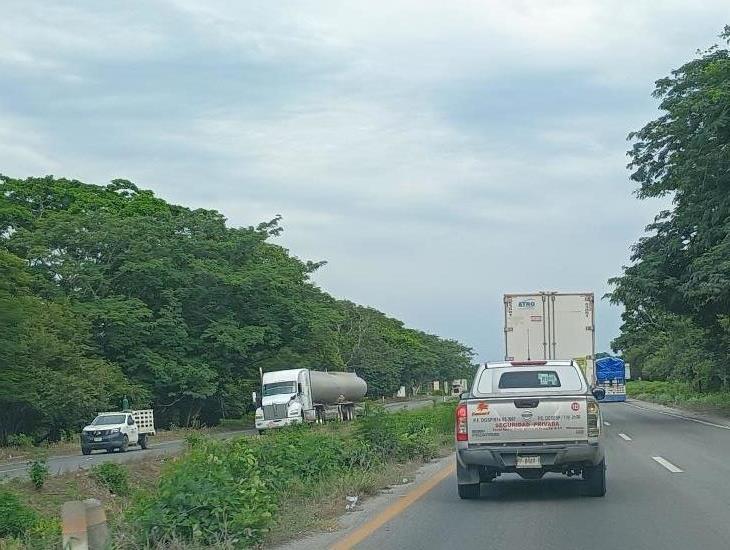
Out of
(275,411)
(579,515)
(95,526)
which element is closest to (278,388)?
(275,411)

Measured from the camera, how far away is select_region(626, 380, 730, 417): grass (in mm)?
47375

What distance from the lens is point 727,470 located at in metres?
17.3

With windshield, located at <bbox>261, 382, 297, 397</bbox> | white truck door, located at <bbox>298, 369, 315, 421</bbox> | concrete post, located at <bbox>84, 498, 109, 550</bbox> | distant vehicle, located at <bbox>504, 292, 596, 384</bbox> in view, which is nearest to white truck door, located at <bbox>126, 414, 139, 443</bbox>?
windshield, located at <bbox>261, 382, 297, 397</bbox>

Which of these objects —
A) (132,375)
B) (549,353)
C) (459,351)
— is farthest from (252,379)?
(459,351)

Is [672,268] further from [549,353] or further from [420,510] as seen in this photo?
[420,510]

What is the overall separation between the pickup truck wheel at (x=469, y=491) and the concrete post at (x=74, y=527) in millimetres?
6970

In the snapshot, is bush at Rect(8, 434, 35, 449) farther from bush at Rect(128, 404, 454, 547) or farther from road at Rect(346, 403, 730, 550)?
road at Rect(346, 403, 730, 550)

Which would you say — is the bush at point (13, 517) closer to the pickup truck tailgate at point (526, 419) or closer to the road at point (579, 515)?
the road at point (579, 515)

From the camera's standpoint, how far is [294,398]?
45562 mm

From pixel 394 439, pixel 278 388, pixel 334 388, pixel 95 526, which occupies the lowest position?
pixel 334 388

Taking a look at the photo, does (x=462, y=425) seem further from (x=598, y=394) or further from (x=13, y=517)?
(x=13, y=517)

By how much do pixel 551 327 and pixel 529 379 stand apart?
14664 mm

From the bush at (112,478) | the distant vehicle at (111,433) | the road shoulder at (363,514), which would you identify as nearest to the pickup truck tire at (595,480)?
the road shoulder at (363,514)

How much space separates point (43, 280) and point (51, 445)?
827 centimetres
